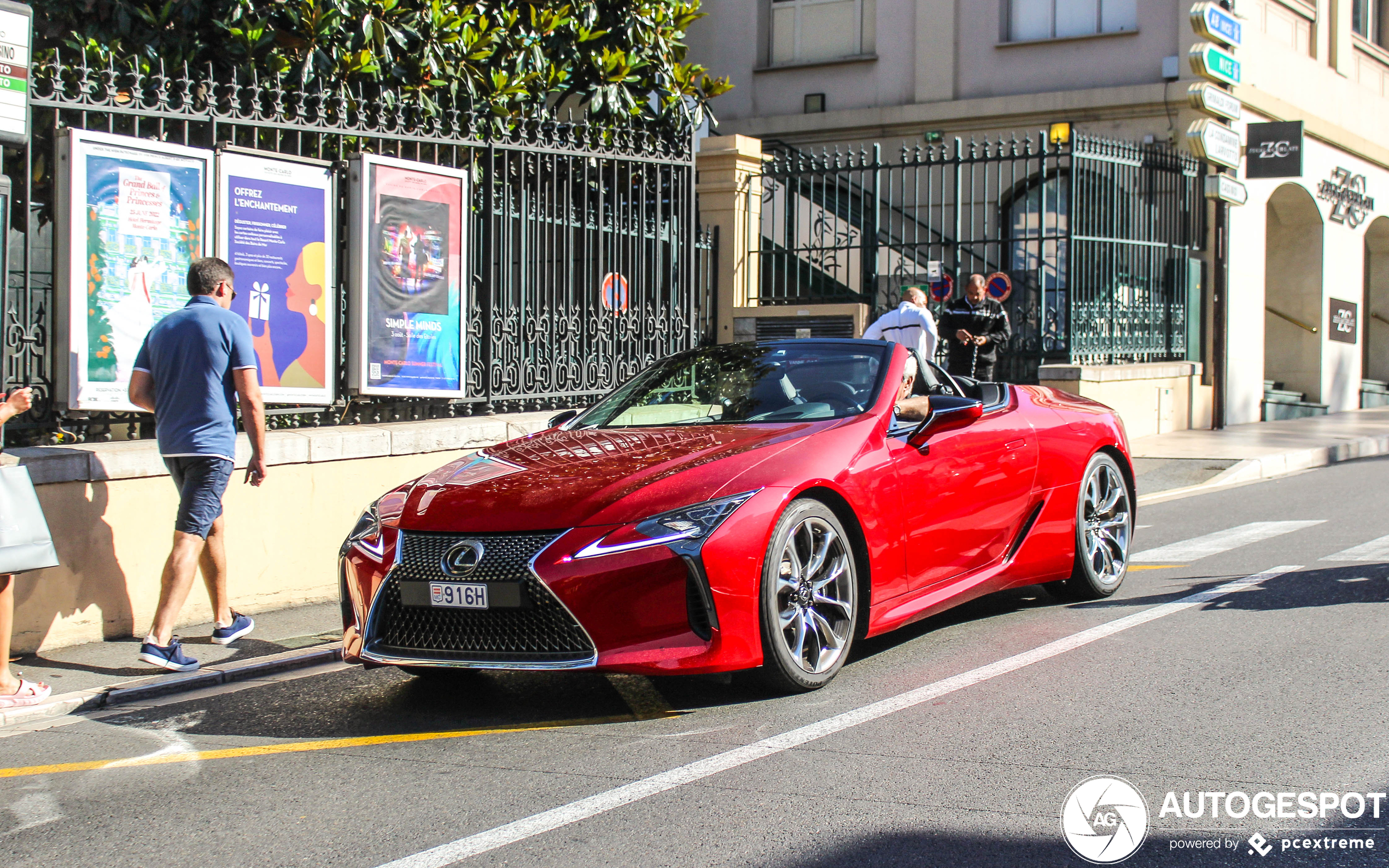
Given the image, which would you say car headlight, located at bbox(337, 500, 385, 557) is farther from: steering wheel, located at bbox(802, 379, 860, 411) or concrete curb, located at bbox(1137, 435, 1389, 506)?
concrete curb, located at bbox(1137, 435, 1389, 506)

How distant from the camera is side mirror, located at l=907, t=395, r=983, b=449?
5996mm

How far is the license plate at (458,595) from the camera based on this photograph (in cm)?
488

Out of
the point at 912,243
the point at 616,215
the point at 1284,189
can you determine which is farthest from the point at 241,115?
the point at 1284,189

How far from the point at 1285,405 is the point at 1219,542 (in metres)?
14.4

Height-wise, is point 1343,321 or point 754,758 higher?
point 1343,321

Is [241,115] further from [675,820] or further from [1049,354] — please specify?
[1049,354]

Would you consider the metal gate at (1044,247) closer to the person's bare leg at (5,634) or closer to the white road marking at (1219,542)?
the white road marking at (1219,542)

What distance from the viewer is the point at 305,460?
7.71 metres

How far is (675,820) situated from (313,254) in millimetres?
5231

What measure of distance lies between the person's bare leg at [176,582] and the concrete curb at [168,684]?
229mm

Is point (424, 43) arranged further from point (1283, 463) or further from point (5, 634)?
point (1283, 463)

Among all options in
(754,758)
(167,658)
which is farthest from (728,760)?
(167,658)

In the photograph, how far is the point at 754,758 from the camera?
448 cm

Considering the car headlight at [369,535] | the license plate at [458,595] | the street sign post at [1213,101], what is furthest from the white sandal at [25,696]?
the street sign post at [1213,101]
